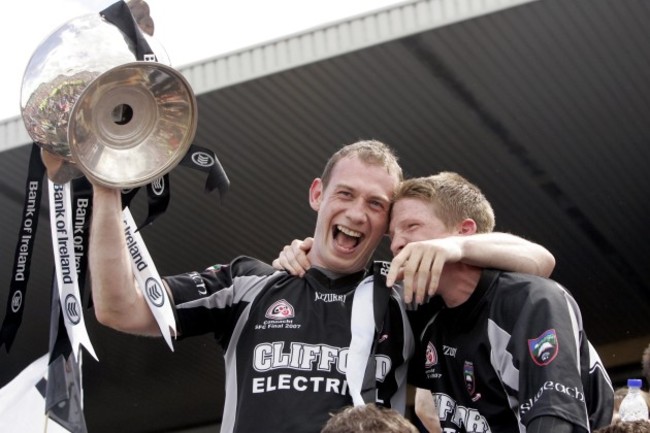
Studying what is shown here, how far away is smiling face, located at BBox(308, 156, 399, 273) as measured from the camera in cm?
409

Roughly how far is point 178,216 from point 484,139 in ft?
13.0

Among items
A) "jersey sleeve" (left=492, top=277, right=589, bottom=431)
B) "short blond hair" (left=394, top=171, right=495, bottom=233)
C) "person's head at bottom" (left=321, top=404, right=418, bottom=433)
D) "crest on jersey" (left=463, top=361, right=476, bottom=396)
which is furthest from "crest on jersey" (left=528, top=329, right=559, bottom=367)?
"short blond hair" (left=394, top=171, right=495, bottom=233)

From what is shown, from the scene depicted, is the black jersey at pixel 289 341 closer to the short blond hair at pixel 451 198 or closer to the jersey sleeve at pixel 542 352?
the short blond hair at pixel 451 198

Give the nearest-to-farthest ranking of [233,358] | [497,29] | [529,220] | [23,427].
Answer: [233,358]
[23,427]
[497,29]
[529,220]

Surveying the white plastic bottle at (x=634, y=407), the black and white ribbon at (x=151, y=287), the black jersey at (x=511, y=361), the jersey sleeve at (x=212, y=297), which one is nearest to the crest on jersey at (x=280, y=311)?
the jersey sleeve at (x=212, y=297)

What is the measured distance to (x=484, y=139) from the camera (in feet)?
35.8

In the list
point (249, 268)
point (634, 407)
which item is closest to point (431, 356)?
point (249, 268)

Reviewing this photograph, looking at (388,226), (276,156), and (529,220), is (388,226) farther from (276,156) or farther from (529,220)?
(529,220)

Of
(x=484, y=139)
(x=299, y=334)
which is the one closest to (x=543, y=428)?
(x=299, y=334)

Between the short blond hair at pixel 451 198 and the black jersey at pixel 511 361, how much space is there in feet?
1.01

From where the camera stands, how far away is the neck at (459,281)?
12.3 feet

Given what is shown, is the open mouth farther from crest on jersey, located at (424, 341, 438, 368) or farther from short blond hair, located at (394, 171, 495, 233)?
crest on jersey, located at (424, 341, 438, 368)

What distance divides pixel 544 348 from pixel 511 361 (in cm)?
14

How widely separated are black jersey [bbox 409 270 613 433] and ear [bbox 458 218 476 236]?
0.88 feet
